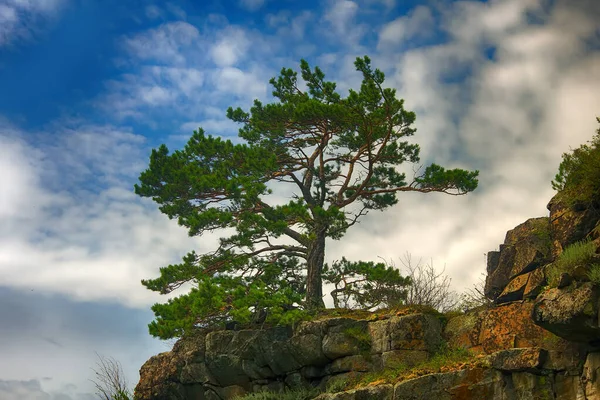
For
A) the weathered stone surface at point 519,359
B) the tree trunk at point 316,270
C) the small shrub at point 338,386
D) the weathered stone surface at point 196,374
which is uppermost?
the tree trunk at point 316,270

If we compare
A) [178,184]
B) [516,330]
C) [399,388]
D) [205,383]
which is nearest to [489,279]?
[516,330]

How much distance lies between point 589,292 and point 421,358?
6905 mm

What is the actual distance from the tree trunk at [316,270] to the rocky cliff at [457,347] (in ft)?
10.8

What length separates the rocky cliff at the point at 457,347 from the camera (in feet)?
46.4

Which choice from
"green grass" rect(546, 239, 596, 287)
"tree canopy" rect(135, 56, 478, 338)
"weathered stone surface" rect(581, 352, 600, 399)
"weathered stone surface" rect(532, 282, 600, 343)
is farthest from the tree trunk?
"weathered stone surface" rect(581, 352, 600, 399)

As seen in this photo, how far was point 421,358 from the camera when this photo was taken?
18.8 m

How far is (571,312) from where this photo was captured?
1337 cm

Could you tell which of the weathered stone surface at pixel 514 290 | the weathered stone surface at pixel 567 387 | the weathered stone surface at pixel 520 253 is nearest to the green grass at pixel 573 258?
the weathered stone surface at pixel 567 387

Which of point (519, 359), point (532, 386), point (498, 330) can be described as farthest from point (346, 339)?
point (532, 386)

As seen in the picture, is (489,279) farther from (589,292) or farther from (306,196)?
(306,196)

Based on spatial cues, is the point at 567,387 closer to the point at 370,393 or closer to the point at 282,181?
the point at 370,393

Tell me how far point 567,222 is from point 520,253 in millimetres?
2499

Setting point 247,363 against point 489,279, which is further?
point 247,363

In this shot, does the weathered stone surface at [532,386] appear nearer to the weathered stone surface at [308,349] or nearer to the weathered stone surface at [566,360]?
the weathered stone surface at [566,360]
